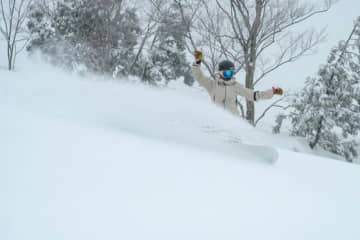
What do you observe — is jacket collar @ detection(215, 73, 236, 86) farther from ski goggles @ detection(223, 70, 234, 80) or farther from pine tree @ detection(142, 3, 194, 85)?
pine tree @ detection(142, 3, 194, 85)

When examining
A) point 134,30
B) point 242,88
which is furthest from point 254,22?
point 134,30

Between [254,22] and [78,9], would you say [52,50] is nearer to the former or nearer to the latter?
[78,9]

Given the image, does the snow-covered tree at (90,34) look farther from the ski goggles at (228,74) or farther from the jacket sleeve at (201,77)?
the ski goggles at (228,74)

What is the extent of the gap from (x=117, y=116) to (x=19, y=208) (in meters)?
1.24

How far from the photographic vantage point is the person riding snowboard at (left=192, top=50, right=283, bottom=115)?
342cm

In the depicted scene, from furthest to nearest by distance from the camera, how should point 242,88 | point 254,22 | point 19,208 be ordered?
point 254,22, point 242,88, point 19,208

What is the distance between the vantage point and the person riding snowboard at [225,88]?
3.42m

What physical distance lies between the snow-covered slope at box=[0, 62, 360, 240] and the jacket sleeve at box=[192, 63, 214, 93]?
81.2 inches

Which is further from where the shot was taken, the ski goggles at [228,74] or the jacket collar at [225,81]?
the jacket collar at [225,81]

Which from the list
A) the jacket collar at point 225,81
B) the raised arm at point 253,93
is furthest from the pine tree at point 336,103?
the jacket collar at point 225,81

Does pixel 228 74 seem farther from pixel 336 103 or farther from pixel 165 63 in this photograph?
pixel 165 63

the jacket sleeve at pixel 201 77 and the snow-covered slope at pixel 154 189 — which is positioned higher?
the jacket sleeve at pixel 201 77

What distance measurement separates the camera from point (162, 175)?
38.7 inches

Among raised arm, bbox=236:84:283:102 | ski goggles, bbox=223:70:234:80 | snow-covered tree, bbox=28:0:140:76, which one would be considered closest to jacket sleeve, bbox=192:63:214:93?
ski goggles, bbox=223:70:234:80
